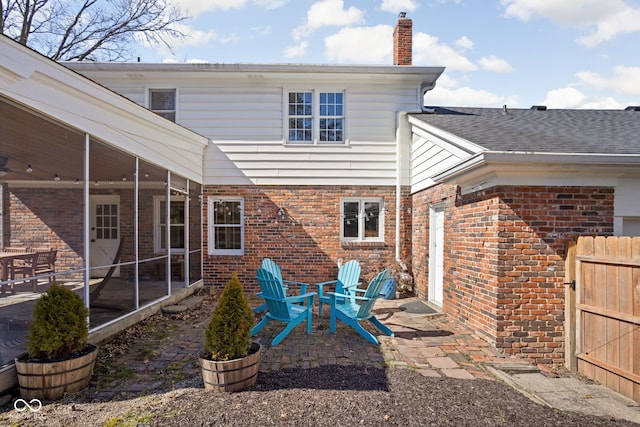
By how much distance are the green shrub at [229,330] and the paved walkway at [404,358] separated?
0.75 m

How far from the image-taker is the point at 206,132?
29.3 ft

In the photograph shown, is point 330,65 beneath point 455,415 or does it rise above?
above

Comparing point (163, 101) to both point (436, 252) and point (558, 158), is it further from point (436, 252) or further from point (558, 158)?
point (558, 158)

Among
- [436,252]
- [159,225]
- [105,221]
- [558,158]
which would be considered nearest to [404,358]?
[558,158]

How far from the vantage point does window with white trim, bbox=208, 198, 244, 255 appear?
354 inches

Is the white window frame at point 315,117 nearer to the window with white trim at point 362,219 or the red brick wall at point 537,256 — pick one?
the window with white trim at point 362,219

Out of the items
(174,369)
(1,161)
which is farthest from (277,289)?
(1,161)

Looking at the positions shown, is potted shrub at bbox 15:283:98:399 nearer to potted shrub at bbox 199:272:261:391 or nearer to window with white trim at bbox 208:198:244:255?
potted shrub at bbox 199:272:261:391

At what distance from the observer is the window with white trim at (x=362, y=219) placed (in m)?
9.00

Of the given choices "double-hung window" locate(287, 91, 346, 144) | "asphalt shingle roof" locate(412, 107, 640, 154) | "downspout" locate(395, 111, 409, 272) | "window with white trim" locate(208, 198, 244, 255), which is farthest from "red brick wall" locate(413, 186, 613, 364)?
"window with white trim" locate(208, 198, 244, 255)

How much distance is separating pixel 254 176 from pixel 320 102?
236 centimetres

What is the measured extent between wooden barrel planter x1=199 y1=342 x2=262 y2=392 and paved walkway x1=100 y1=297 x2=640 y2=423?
2.10 feet

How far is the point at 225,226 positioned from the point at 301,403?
6.18m

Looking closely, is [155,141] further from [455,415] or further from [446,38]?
[446,38]
